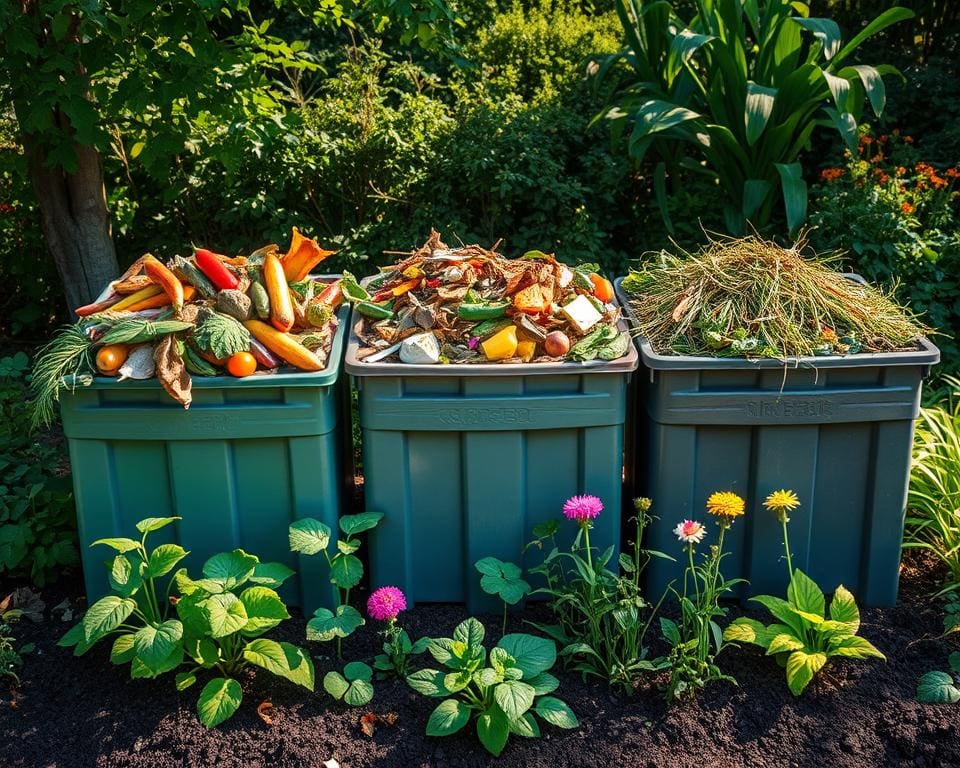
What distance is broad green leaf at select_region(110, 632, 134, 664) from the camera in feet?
10.6

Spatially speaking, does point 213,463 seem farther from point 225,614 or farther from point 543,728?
point 543,728

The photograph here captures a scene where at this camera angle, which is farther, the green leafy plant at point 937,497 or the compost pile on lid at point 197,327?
the green leafy plant at point 937,497

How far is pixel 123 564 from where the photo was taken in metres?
3.23

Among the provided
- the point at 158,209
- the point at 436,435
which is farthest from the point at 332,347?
the point at 158,209

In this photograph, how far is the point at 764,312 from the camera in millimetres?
3475

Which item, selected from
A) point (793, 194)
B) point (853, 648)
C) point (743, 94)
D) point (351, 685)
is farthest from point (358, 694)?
point (743, 94)

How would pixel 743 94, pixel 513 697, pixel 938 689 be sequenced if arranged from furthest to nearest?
pixel 743 94, pixel 938 689, pixel 513 697

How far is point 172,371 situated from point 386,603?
0.96 metres

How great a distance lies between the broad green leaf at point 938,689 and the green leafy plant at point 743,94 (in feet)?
8.06

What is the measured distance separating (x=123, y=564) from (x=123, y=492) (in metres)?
0.30

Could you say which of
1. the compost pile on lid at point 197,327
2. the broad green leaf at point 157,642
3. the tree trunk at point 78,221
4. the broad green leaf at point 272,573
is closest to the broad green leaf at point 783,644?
the broad green leaf at point 272,573

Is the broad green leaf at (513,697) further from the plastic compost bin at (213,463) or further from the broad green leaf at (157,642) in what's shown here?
the broad green leaf at (157,642)

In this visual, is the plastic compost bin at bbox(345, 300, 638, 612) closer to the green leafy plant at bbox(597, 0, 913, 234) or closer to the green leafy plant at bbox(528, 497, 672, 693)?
the green leafy plant at bbox(528, 497, 672, 693)

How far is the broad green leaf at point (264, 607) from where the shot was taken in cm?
315
